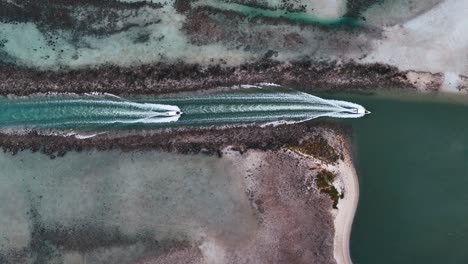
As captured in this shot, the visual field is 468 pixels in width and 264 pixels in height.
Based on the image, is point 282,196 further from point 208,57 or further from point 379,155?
point 208,57

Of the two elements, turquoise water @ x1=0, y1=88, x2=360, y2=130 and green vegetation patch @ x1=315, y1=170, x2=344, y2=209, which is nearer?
green vegetation patch @ x1=315, y1=170, x2=344, y2=209

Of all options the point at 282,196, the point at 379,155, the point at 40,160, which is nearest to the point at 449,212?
the point at 379,155

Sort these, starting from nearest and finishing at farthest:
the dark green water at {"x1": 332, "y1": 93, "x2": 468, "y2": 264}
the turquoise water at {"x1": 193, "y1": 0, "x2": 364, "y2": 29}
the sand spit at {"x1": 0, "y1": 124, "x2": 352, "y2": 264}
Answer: the sand spit at {"x1": 0, "y1": 124, "x2": 352, "y2": 264}
the dark green water at {"x1": 332, "y1": 93, "x2": 468, "y2": 264}
the turquoise water at {"x1": 193, "y1": 0, "x2": 364, "y2": 29}

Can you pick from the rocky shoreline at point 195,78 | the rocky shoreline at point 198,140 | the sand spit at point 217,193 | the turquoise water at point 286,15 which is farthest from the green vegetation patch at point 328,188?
the turquoise water at point 286,15

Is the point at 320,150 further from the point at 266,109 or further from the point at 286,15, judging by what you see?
the point at 286,15

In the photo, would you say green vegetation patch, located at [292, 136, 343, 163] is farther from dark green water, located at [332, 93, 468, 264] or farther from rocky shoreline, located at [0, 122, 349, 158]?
dark green water, located at [332, 93, 468, 264]

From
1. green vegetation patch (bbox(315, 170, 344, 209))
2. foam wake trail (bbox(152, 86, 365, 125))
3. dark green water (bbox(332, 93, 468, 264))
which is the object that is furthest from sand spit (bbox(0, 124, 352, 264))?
dark green water (bbox(332, 93, 468, 264))

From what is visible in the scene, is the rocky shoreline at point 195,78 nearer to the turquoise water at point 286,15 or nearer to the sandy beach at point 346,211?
the turquoise water at point 286,15
